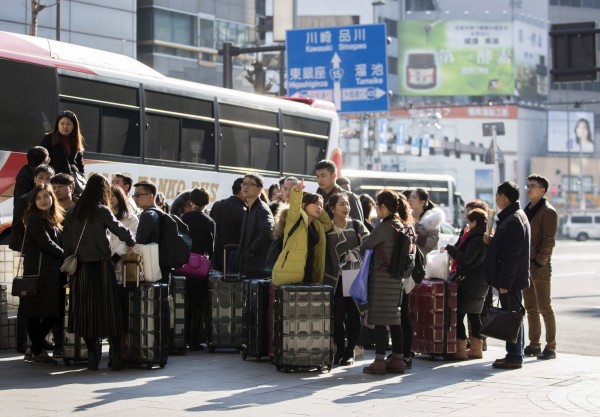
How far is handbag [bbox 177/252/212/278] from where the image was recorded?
43.2 ft

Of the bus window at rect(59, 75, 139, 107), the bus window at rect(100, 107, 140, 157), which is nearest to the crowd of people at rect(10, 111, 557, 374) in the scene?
the bus window at rect(59, 75, 139, 107)

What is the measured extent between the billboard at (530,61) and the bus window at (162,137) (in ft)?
255

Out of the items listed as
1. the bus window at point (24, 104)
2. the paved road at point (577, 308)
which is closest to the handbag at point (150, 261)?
the paved road at point (577, 308)

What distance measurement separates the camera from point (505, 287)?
12.1 meters

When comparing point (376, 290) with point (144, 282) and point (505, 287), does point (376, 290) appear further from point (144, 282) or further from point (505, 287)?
point (144, 282)

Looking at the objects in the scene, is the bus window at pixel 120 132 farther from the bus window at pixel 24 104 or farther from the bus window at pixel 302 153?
the bus window at pixel 302 153

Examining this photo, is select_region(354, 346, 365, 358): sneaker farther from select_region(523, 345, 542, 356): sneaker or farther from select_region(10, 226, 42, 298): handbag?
select_region(10, 226, 42, 298): handbag

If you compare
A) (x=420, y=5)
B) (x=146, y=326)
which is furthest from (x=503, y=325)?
(x=420, y=5)

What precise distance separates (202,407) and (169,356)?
3.33 m

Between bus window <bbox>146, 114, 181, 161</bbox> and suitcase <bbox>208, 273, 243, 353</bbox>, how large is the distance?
719cm

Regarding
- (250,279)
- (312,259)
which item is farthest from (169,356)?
(312,259)

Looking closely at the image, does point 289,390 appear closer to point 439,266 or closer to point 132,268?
point 132,268

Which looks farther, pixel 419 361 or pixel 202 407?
pixel 419 361

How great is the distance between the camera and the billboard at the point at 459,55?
95.5m
